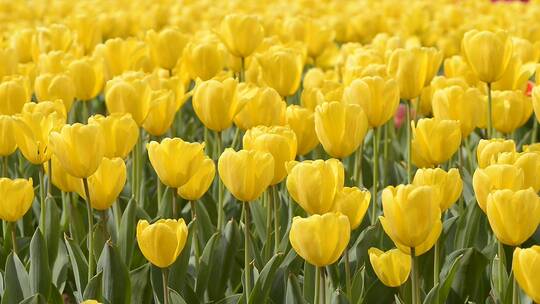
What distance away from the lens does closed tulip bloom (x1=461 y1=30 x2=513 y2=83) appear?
309 cm

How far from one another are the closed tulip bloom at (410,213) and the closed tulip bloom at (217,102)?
3.06ft

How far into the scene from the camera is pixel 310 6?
7.93 metres

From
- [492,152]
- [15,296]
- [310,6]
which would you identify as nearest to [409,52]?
[492,152]

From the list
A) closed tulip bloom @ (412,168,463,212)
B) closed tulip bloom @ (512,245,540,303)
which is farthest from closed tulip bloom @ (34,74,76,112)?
closed tulip bloom @ (512,245,540,303)

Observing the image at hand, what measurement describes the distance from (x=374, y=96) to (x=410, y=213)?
94 cm

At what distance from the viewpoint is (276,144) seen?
8.02ft

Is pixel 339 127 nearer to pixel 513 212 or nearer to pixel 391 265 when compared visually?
pixel 391 265

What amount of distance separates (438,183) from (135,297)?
0.84 m

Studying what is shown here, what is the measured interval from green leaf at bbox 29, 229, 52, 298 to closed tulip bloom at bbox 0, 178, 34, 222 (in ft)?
0.28

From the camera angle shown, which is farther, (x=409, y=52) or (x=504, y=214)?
(x=409, y=52)

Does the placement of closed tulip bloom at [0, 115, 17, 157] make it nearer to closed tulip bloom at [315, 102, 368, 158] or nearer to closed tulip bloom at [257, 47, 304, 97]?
closed tulip bloom at [315, 102, 368, 158]

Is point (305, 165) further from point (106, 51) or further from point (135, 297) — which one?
point (106, 51)

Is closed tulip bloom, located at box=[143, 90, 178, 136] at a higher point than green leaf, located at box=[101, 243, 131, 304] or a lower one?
higher

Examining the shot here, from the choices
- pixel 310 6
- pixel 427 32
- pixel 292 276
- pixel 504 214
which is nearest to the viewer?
pixel 504 214
